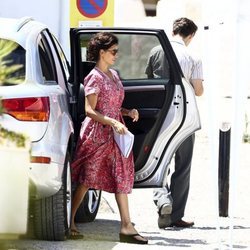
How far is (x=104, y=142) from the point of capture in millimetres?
6941

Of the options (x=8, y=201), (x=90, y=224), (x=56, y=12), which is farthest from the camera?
(x=56, y=12)

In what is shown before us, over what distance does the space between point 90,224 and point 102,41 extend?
201cm

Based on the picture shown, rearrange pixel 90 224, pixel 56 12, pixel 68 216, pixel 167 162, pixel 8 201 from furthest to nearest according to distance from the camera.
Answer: pixel 56 12 → pixel 90 224 → pixel 167 162 → pixel 68 216 → pixel 8 201

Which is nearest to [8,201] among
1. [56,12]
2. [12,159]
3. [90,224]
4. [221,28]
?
[12,159]

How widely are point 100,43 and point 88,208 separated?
1848 mm

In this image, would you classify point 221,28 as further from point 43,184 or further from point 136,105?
point 43,184

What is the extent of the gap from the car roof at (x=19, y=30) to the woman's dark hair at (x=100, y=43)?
46 cm

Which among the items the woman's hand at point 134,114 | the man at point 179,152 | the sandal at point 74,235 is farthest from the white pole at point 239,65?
the man at point 179,152

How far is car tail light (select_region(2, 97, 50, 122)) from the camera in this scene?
19.1ft

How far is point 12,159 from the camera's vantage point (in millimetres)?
3227

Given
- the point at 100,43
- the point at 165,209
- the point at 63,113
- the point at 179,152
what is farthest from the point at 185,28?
the point at 63,113

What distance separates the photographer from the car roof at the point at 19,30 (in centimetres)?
623

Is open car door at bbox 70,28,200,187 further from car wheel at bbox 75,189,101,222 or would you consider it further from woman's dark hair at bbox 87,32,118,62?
car wheel at bbox 75,189,101,222

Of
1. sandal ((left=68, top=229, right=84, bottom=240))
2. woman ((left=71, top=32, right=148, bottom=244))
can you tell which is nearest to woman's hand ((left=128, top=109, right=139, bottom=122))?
woman ((left=71, top=32, right=148, bottom=244))
